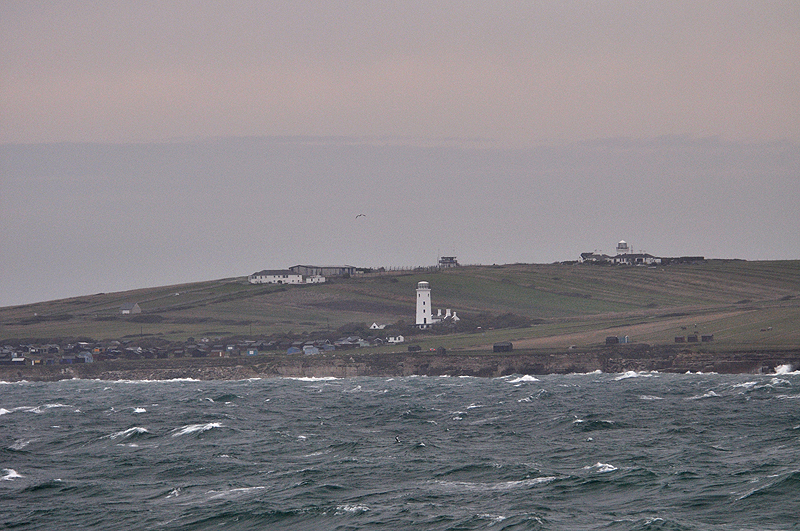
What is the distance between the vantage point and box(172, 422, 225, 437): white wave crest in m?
66.6

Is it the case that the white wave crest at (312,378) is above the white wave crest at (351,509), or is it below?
below

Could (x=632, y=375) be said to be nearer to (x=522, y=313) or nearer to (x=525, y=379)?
(x=525, y=379)

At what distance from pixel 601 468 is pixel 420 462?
9.62 m

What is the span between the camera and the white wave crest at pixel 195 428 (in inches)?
2623

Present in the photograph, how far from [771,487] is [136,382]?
110613 millimetres

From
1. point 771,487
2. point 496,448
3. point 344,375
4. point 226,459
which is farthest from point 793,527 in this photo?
point 344,375

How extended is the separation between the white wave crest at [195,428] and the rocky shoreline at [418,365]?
61881 millimetres

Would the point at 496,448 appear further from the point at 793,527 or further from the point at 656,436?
the point at 793,527

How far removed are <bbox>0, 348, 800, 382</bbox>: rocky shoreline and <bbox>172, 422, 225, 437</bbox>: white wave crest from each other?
203 feet

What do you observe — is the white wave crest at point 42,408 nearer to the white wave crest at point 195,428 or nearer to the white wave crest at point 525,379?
the white wave crest at point 195,428

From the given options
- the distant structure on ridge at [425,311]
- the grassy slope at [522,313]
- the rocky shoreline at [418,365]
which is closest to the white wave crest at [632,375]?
the rocky shoreline at [418,365]

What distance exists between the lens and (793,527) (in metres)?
34.3

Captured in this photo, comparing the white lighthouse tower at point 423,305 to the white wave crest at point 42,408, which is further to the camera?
the white lighthouse tower at point 423,305

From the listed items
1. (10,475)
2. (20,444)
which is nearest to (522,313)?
(20,444)
